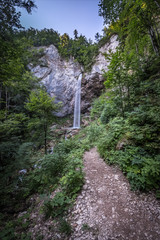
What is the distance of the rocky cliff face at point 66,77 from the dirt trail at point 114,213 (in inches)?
537

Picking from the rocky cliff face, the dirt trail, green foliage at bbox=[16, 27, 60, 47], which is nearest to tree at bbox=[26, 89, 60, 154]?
the dirt trail

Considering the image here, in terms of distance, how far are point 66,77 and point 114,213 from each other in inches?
803

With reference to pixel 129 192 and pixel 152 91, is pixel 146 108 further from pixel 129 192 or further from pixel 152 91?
pixel 129 192

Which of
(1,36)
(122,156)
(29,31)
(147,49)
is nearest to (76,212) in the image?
(122,156)

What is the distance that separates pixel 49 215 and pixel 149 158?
3.10 metres

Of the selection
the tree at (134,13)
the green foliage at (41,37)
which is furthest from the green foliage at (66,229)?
the green foliage at (41,37)

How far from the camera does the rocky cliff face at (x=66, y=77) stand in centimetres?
1502

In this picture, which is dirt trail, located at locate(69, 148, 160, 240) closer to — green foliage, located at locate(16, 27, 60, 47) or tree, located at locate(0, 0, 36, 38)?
tree, located at locate(0, 0, 36, 38)

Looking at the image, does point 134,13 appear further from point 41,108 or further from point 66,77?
point 66,77

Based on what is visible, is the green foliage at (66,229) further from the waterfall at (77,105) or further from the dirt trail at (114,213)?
the waterfall at (77,105)

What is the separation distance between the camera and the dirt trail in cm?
157

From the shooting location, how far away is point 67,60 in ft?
67.7

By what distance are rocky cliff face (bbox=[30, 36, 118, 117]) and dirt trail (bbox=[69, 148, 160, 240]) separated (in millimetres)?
13638

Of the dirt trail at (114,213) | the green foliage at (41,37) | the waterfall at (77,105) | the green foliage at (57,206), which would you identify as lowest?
the green foliage at (57,206)
